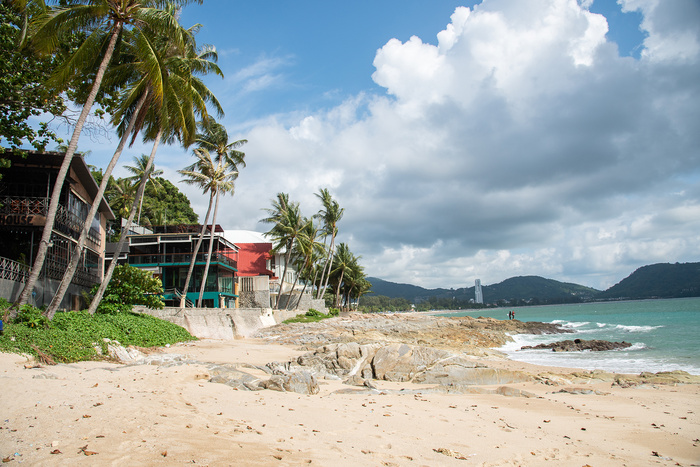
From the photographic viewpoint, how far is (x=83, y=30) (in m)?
14.5

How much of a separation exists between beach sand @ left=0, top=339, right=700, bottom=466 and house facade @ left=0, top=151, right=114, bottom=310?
26.2ft

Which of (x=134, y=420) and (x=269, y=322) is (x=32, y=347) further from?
(x=269, y=322)

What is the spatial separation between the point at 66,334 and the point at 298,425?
323 inches

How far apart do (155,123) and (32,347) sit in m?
10.5

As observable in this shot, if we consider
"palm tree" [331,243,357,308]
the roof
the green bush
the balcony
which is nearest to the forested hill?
"palm tree" [331,243,357,308]

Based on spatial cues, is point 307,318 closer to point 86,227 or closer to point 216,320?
Result: point 216,320

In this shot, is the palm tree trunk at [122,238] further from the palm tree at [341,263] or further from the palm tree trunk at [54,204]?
the palm tree at [341,263]

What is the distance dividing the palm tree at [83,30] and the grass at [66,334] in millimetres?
1332

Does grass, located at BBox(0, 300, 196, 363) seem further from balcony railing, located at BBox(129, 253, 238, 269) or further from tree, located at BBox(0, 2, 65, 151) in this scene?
balcony railing, located at BBox(129, 253, 238, 269)

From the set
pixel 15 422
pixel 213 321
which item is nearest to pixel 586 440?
pixel 15 422

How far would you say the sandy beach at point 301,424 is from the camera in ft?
14.4

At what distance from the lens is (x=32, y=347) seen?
921cm

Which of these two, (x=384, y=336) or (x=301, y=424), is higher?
(x=301, y=424)

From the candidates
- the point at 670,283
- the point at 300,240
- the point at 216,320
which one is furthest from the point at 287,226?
the point at 670,283
